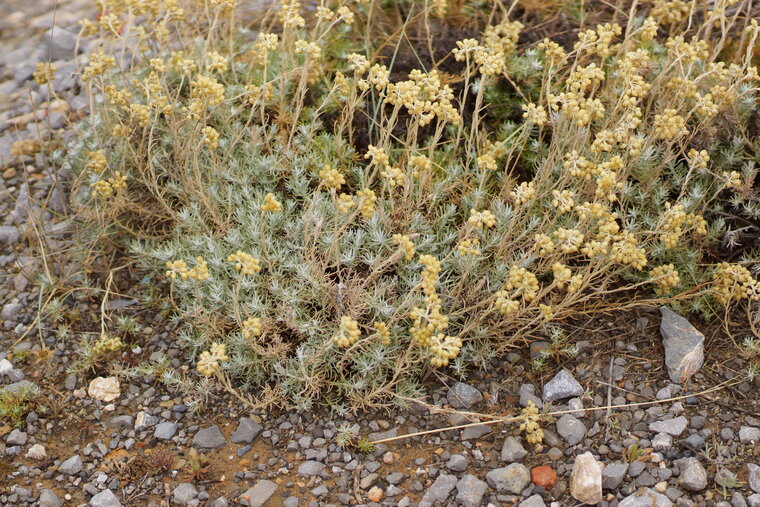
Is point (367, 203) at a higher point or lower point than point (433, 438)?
higher

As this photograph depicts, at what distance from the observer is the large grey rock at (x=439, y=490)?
3.15m

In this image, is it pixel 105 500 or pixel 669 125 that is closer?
pixel 105 500

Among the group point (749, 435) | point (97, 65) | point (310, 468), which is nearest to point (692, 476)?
point (749, 435)

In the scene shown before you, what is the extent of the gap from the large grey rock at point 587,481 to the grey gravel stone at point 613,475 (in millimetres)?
39

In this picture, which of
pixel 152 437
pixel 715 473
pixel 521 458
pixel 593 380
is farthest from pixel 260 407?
pixel 715 473

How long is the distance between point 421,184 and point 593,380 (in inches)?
49.4

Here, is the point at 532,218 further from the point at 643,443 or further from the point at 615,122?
the point at 643,443

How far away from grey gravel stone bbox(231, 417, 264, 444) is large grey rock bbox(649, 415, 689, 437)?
70.7 inches

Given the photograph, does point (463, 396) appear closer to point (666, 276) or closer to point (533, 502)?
point (533, 502)

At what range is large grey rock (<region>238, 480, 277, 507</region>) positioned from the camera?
3.17m

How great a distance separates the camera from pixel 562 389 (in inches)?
138

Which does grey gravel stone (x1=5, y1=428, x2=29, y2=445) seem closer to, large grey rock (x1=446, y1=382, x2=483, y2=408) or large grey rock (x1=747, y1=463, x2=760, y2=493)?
large grey rock (x1=446, y1=382, x2=483, y2=408)

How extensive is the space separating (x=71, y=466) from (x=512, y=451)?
1965mm

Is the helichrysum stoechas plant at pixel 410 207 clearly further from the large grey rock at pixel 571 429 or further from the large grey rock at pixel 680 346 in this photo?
the large grey rock at pixel 571 429
